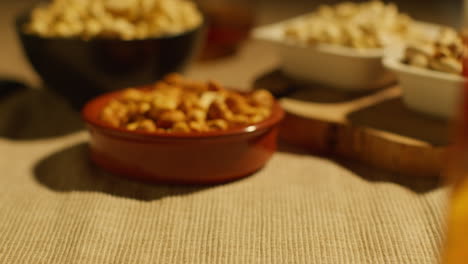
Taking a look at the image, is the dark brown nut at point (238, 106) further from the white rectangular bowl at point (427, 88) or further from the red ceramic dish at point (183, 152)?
the white rectangular bowl at point (427, 88)

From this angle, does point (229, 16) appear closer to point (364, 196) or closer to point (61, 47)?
point (61, 47)

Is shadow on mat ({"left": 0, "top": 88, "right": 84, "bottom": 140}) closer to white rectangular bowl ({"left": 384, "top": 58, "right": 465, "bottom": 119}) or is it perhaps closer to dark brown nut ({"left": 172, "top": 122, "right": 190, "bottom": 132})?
dark brown nut ({"left": 172, "top": 122, "right": 190, "bottom": 132})

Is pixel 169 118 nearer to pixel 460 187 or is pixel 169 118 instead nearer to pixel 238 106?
pixel 238 106

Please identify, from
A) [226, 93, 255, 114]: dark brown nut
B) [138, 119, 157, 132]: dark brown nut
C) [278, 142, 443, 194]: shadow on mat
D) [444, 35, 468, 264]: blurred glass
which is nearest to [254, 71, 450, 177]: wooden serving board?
[278, 142, 443, 194]: shadow on mat

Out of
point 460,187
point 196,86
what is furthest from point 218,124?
point 460,187

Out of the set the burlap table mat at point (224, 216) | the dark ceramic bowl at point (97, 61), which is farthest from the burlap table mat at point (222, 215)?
the dark ceramic bowl at point (97, 61)

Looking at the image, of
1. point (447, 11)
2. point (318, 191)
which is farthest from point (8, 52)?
point (447, 11)
